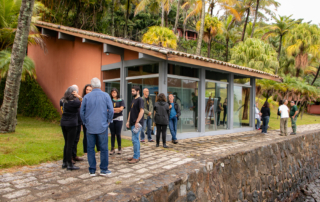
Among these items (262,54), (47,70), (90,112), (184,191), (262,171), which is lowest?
(262,171)

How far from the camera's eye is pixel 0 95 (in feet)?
42.8

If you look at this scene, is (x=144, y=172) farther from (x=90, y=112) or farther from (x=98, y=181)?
(x=90, y=112)

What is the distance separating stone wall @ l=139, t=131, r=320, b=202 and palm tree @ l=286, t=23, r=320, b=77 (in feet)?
59.6

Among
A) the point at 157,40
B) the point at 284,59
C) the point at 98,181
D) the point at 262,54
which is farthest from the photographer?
the point at 284,59

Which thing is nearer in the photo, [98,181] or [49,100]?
[98,181]

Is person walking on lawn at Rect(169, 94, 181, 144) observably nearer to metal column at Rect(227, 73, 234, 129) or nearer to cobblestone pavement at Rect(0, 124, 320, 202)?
cobblestone pavement at Rect(0, 124, 320, 202)

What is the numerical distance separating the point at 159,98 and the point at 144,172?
2.90 meters

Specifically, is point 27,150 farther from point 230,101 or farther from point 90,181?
point 230,101

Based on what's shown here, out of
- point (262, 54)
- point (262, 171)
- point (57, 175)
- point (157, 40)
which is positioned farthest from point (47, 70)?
point (262, 54)

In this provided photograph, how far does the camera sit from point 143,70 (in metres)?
9.18

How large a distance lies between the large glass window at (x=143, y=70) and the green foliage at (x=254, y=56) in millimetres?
13257

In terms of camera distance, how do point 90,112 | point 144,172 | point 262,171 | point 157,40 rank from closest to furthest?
1. point 90,112
2. point 144,172
3. point 262,171
4. point 157,40

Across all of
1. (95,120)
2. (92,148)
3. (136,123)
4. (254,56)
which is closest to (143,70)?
(136,123)

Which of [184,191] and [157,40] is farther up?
[157,40]
